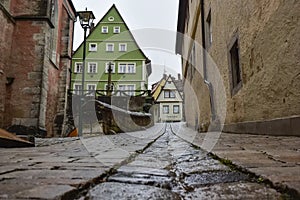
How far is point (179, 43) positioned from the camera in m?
21.8

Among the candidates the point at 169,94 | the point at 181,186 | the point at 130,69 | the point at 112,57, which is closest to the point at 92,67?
the point at 112,57

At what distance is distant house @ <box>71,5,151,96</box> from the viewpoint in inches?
1251

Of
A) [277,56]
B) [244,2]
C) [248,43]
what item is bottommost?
[277,56]

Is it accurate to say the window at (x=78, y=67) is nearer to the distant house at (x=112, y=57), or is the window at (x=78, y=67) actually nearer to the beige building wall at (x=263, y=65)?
the distant house at (x=112, y=57)

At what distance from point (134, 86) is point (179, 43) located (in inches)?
426

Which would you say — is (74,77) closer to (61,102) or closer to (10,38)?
(61,102)

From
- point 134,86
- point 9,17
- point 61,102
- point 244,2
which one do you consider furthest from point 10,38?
point 134,86

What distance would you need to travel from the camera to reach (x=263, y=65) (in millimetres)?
4367

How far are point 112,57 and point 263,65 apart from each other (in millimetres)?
28977

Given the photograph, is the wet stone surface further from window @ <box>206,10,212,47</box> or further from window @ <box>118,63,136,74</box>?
window @ <box>118,63,136,74</box>

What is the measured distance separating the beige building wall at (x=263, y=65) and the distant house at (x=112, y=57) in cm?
2538

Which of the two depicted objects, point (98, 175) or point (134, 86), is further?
point (134, 86)

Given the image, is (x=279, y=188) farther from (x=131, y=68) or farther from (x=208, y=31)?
(x=131, y=68)

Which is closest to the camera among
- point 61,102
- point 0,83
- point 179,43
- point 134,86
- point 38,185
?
point 38,185
